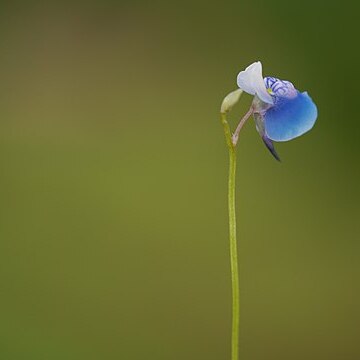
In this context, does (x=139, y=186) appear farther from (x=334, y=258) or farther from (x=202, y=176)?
(x=334, y=258)

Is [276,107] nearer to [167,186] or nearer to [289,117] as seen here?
[289,117]

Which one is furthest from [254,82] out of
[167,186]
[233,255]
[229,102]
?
[167,186]

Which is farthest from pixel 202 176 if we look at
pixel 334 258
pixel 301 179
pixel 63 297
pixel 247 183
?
pixel 63 297

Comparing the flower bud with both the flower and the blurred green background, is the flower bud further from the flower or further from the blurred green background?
the blurred green background

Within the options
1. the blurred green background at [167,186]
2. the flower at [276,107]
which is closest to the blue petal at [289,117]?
the flower at [276,107]

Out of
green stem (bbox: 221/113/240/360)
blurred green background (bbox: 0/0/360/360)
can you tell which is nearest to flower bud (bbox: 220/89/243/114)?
green stem (bbox: 221/113/240/360)

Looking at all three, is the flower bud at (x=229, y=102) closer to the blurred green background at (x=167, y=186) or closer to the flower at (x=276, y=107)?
the flower at (x=276, y=107)
